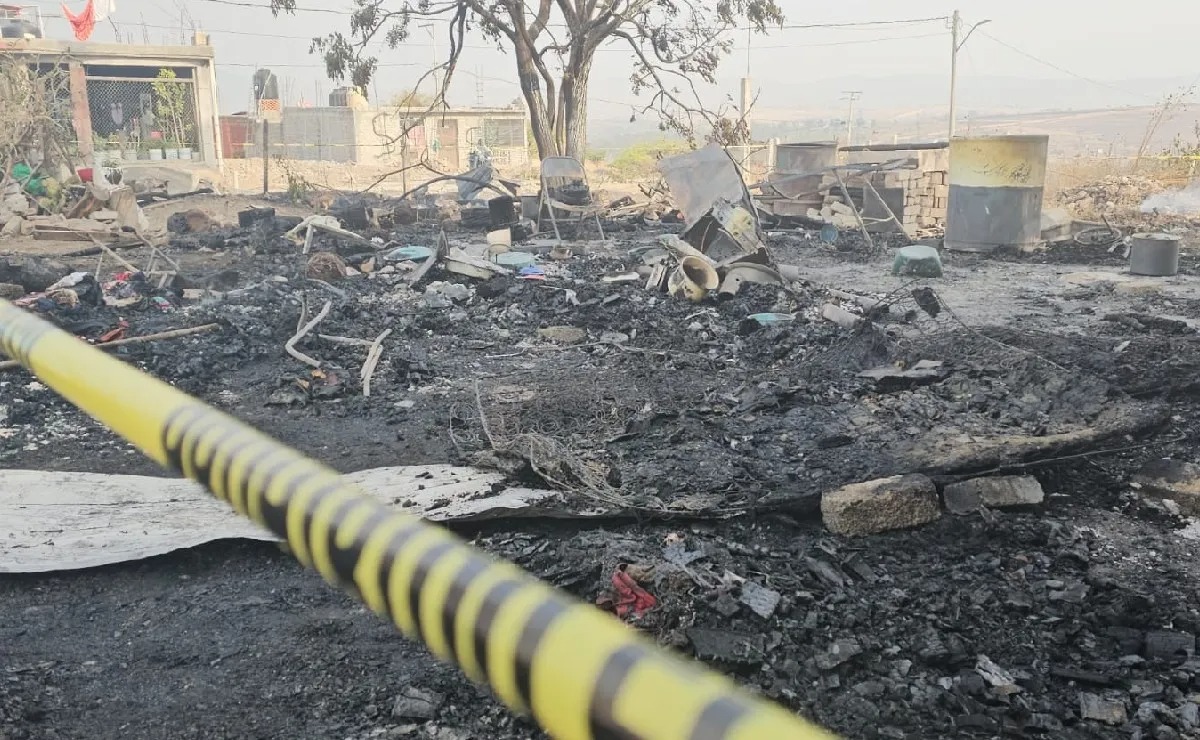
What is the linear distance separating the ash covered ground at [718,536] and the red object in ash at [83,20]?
24.8 meters

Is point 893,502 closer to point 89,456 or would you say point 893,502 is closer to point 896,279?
point 89,456

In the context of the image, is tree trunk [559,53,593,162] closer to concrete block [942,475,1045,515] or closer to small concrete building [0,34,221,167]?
small concrete building [0,34,221,167]

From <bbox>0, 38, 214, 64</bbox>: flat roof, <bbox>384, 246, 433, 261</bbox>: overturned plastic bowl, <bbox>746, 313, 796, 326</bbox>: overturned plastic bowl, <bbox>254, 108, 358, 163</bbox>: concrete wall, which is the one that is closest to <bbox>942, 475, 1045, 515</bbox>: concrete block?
<bbox>746, 313, 796, 326</bbox>: overturned plastic bowl

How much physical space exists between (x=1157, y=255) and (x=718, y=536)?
975 centimetres

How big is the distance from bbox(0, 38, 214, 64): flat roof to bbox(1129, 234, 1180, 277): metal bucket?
81.2 feet

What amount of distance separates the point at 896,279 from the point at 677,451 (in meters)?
7.44

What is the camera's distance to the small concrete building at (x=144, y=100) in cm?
2597

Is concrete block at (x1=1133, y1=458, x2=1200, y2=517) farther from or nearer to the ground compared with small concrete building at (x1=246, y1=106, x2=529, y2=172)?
nearer to the ground

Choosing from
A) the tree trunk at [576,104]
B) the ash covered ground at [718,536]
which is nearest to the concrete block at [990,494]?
the ash covered ground at [718,536]

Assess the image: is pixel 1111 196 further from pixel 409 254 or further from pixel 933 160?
pixel 409 254

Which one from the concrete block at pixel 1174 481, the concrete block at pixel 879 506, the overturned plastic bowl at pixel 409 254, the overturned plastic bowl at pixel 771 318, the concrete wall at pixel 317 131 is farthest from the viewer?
the concrete wall at pixel 317 131

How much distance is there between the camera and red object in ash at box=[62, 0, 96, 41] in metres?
28.7

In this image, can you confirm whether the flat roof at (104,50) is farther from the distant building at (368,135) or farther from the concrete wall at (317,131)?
the concrete wall at (317,131)

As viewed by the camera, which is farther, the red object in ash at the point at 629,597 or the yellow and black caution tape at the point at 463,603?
the red object in ash at the point at 629,597
